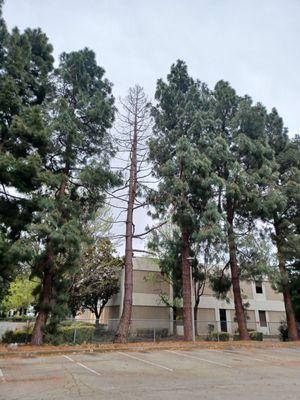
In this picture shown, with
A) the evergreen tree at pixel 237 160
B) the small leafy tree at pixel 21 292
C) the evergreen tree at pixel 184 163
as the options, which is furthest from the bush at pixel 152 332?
the small leafy tree at pixel 21 292

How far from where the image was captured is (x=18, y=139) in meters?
14.8

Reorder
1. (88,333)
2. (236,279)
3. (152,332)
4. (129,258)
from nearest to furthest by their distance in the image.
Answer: (88,333)
(129,258)
(236,279)
(152,332)

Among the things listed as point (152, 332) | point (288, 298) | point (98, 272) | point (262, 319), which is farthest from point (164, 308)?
point (288, 298)

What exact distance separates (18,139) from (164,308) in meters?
21.0

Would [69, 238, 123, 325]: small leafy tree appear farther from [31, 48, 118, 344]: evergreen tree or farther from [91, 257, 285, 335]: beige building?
[31, 48, 118, 344]: evergreen tree

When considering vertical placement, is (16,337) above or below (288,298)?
below

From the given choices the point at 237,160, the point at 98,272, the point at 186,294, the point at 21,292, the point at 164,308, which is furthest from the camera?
the point at 164,308

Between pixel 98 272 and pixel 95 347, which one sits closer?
pixel 95 347

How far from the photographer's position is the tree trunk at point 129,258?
1664 cm

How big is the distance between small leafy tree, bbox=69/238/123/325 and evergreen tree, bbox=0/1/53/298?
871 centimetres

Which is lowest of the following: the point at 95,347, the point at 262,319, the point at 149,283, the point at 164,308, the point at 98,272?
the point at 95,347

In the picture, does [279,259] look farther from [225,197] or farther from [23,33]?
[23,33]

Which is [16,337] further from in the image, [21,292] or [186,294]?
[21,292]

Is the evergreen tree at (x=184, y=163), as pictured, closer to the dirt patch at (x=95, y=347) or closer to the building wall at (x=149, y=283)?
the dirt patch at (x=95, y=347)
